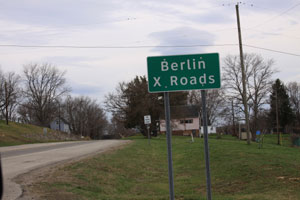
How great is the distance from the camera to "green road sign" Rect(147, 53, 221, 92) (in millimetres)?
6188

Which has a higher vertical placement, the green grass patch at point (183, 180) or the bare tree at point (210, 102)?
the bare tree at point (210, 102)

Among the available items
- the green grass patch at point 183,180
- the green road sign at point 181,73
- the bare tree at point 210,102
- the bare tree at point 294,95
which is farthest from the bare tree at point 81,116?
the green road sign at point 181,73

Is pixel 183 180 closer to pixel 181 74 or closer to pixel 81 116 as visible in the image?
pixel 181 74

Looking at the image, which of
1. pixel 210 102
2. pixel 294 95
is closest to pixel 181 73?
pixel 210 102

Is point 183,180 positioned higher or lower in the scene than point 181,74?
lower

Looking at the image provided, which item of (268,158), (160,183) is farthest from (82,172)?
(268,158)

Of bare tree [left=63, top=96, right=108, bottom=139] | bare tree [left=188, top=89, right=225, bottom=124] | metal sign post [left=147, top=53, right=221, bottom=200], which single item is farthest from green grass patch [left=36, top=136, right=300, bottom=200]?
bare tree [left=63, top=96, right=108, bottom=139]

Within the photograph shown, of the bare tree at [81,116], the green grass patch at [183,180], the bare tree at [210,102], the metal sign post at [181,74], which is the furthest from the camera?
the bare tree at [81,116]

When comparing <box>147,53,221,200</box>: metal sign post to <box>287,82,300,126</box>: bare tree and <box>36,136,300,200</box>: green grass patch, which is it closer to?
<box>36,136,300,200</box>: green grass patch

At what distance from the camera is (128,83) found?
218 feet

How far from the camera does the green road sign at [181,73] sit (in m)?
6.19

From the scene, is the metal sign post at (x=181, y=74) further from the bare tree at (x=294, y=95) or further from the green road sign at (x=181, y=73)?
the bare tree at (x=294, y=95)

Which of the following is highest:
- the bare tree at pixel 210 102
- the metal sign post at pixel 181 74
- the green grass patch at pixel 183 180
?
the bare tree at pixel 210 102

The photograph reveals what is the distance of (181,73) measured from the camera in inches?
245
